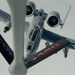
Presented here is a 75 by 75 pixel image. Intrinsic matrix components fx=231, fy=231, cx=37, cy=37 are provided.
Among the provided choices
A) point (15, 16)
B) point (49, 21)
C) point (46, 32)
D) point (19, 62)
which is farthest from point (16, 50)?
point (46, 32)

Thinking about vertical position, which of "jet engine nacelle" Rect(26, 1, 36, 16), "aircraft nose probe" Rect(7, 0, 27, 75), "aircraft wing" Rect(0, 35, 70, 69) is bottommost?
"jet engine nacelle" Rect(26, 1, 36, 16)

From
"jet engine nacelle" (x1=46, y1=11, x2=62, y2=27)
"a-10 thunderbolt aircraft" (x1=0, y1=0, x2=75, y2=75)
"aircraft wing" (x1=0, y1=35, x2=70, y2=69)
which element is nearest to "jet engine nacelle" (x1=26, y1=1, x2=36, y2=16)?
"a-10 thunderbolt aircraft" (x1=0, y1=0, x2=75, y2=75)

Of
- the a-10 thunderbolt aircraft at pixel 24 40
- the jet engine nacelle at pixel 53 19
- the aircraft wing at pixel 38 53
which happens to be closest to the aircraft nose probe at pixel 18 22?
the a-10 thunderbolt aircraft at pixel 24 40

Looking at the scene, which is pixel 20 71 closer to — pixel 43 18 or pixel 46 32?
pixel 43 18

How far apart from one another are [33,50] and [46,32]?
10.6m

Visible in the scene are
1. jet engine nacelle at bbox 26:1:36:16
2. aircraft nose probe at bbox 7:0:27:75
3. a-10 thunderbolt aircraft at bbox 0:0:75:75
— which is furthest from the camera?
jet engine nacelle at bbox 26:1:36:16

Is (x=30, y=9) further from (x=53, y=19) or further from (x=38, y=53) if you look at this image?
(x=38, y=53)

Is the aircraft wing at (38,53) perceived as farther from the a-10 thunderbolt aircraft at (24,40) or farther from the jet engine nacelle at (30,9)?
the jet engine nacelle at (30,9)

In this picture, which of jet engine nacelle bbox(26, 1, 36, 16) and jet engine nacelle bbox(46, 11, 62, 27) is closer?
jet engine nacelle bbox(46, 11, 62, 27)

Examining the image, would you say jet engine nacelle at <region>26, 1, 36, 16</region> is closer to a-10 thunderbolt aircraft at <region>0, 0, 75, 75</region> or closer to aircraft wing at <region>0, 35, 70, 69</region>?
a-10 thunderbolt aircraft at <region>0, 0, 75, 75</region>

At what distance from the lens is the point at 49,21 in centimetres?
2755

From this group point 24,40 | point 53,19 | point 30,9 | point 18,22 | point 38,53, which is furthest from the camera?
point 30,9

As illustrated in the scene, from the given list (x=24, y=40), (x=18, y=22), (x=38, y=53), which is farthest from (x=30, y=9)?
(x=18, y=22)

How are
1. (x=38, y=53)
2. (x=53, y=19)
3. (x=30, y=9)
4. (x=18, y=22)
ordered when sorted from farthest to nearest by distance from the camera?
(x=30, y=9)
(x=53, y=19)
(x=38, y=53)
(x=18, y=22)
